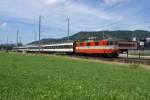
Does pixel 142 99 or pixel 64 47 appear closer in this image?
pixel 142 99

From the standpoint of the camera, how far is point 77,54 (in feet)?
208

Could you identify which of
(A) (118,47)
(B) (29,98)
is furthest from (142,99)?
(A) (118,47)

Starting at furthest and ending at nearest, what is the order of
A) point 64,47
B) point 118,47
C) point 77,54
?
1. point 64,47
2. point 77,54
3. point 118,47

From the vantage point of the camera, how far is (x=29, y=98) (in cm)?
1002

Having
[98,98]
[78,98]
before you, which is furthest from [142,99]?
[78,98]

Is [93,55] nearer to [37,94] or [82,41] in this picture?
[82,41]

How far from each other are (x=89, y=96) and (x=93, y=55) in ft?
143

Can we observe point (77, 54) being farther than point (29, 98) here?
Yes

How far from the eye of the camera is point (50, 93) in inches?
442

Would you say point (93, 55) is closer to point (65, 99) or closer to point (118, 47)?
point (118, 47)

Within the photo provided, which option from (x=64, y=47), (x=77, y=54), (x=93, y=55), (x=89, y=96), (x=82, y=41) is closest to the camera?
(x=89, y=96)

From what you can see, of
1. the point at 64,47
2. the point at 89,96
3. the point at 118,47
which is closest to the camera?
the point at 89,96

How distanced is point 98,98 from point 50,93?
73.3 inches

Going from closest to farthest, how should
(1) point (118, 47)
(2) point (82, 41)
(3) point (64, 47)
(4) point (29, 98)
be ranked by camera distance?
(4) point (29, 98) → (1) point (118, 47) → (2) point (82, 41) → (3) point (64, 47)
